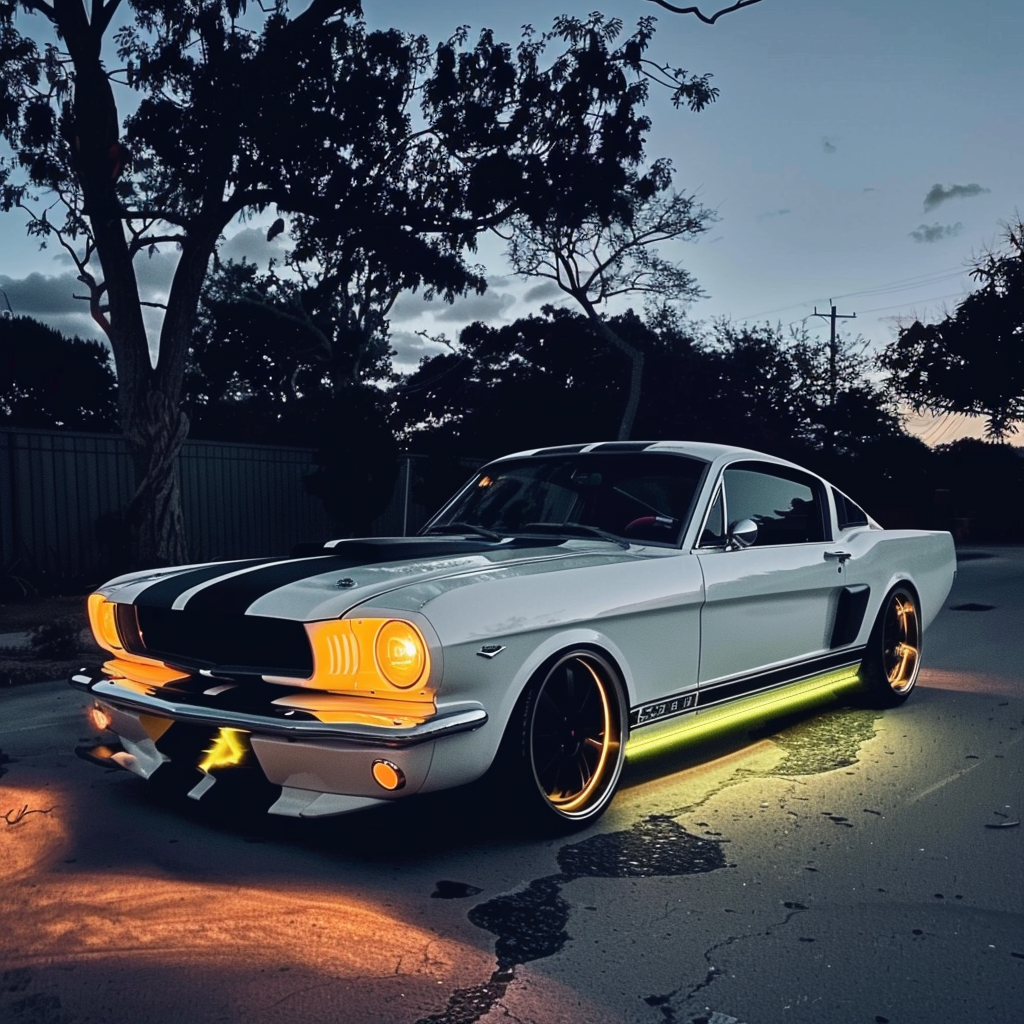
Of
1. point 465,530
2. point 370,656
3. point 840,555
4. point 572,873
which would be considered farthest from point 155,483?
point 572,873

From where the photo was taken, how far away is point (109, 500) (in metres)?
15.5

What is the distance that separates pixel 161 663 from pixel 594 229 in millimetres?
25758

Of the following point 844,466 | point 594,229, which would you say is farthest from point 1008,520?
point 594,229

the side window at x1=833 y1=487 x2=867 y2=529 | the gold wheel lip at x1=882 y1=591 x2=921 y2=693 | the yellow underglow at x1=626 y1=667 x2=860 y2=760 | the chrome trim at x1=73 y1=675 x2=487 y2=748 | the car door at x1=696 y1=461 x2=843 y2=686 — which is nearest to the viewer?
the chrome trim at x1=73 y1=675 x2=487 y2=748

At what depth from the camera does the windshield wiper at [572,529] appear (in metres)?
4.88

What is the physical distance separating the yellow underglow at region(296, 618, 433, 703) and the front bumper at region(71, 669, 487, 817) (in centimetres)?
13

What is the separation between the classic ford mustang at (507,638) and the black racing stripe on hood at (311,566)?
0.01m

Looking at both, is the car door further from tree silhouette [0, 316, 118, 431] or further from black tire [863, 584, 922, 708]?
tree silhouette [0, 316, 118, 431]

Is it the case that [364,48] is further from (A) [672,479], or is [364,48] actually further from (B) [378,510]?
(A) [672,479]

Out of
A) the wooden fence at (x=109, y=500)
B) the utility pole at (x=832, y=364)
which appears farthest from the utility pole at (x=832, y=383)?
the wooden fence at (x=109, y=500)

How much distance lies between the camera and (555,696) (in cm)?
403

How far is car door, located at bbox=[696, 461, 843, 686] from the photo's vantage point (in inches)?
189

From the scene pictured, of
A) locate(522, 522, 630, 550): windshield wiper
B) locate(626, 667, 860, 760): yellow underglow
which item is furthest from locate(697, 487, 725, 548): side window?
locate(626, 667, 860, 760): yellow underglow

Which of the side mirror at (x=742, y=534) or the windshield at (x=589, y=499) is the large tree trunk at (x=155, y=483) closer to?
the windshield at (x=589, y=499)
